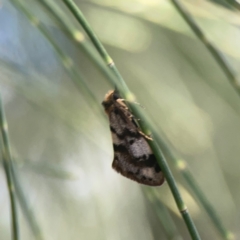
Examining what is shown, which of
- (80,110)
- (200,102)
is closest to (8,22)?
(80,110)

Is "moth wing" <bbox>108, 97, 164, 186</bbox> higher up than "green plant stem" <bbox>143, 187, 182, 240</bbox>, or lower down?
higher up

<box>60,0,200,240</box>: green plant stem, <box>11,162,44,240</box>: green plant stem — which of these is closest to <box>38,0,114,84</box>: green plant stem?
<box>60,0,200,240</box>: green plant stem

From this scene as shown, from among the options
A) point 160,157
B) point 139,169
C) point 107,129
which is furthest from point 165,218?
point 107,129

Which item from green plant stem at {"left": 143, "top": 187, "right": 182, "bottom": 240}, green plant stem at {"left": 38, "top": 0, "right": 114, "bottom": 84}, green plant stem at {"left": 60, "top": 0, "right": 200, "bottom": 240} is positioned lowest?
green plant stem at {"left": 143, "top": 187, "right": 182, "bottom": 240}

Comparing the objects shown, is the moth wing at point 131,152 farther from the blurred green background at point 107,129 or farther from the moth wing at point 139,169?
the blurred green background at point 107,129

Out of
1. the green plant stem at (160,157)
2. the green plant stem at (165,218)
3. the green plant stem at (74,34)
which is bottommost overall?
the green plant stem at (165,218)

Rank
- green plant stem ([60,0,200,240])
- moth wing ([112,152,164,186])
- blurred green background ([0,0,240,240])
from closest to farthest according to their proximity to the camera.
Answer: green plant stem ([60,0,200,240]), moth wing ([112,152,164,186]), blurred green background ([0,0,240,240])

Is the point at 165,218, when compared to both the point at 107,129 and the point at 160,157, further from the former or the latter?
the point at 107,129

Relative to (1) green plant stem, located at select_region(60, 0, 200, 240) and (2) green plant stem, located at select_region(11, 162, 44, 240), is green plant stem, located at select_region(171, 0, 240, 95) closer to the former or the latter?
(1) green plant stem, located at select_region(60, 0, 200, 240)

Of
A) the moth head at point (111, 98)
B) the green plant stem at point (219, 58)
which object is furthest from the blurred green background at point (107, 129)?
the green plant stem at point (219, 58)
